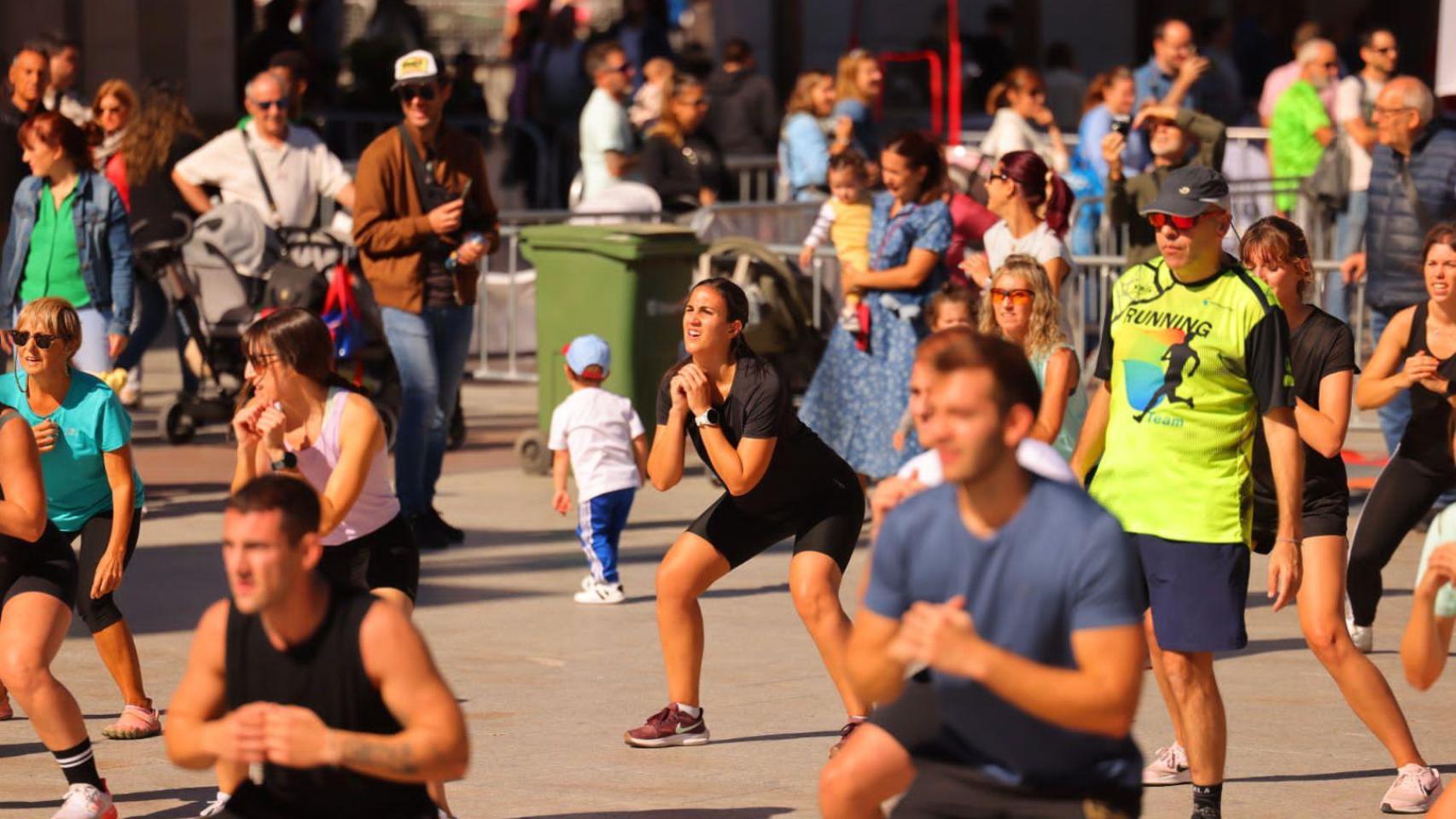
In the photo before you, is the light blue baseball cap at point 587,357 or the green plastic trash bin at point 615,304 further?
the green plastic trash bin at point 615,304

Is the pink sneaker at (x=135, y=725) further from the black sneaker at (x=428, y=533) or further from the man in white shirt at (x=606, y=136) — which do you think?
the man in white shirt at (x=606, y=136)

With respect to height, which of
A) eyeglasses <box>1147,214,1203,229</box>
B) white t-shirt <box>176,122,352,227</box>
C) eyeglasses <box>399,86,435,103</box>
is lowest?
eyeglasses <box>1147,214,1203,229</box>

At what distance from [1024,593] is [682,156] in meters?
13.1

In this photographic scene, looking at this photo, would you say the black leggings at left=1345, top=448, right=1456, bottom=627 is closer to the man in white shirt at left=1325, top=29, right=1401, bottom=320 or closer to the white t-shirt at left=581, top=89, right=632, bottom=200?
the man in white shirt at left=1325, top=29, right=1401, bottom=320

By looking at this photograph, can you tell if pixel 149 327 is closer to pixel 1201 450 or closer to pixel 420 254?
pixel 420 254

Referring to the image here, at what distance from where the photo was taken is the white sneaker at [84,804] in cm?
617

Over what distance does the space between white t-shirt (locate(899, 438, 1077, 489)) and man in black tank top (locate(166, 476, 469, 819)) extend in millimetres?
942

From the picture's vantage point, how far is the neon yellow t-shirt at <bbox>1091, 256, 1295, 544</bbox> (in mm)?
6102

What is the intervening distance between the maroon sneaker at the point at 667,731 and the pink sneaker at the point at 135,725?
4.53 feet

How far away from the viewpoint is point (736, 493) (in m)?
6.95

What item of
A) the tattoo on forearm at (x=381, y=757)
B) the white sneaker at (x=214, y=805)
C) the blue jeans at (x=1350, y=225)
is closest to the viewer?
the tattoo on forearm at (x=381, y=757)

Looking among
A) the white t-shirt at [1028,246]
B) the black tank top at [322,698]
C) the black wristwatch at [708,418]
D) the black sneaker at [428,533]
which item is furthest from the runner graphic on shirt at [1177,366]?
the black sneaker at [428,533]

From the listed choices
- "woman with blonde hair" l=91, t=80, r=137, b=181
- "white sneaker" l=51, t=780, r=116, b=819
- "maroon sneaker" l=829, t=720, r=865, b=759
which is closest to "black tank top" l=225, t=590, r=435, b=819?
"white sneaker" l=51, t=780, r=116, b=819

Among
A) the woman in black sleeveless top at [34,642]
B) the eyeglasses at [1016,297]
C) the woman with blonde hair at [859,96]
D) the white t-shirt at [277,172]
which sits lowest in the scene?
the woman in black sleeveless top at [34,642]
